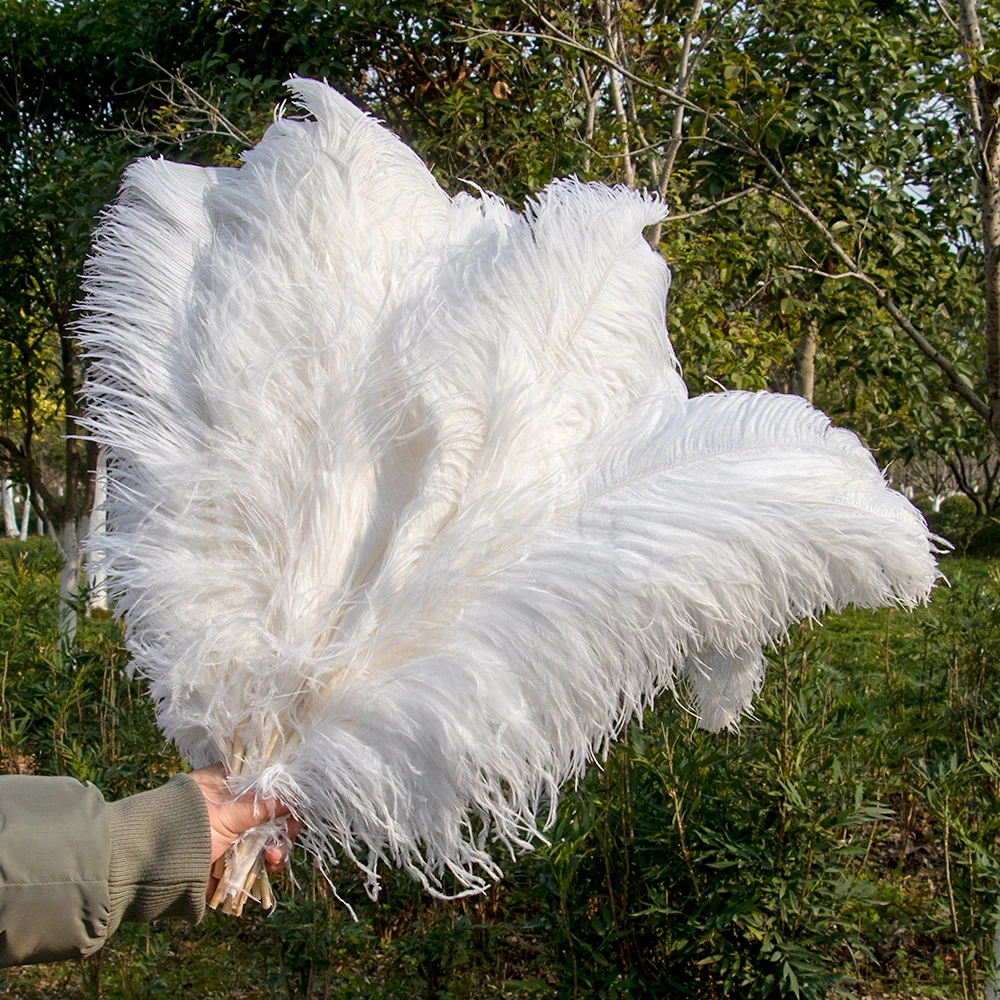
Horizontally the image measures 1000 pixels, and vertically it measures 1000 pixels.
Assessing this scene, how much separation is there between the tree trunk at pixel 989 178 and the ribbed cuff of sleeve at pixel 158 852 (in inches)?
120

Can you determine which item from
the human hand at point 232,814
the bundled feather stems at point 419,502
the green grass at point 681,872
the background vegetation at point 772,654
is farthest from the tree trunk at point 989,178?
the human hand at point 232,814

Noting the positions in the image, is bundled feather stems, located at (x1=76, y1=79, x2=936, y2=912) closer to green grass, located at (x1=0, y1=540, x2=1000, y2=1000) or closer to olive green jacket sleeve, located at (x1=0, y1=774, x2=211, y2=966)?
olive green jacket sleeve, located at (x1=0, y1=774, x2=211, y2=966)

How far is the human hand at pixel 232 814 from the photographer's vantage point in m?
1.27

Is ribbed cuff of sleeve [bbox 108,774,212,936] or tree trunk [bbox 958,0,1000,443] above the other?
tree trunk [bbox 958,0,1000,443]

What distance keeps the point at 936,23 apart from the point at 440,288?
4.19m

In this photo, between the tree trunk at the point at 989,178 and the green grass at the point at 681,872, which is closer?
the green grass at the point at 681,872

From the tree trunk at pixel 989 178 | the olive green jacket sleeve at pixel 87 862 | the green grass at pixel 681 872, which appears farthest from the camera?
the tree trunk at pixel 989 178

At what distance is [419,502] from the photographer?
53.4 inches

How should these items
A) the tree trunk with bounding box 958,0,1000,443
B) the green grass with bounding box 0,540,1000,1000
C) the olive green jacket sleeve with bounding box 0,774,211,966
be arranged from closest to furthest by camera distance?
the olive green jacket sleeve with bounding box 0,774,211,966 → the green grass with bounding box 0,540,1000,1000 → the tree trunk with bounding box 958,0,1000,443

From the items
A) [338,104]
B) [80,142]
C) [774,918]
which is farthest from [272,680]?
[80,142]

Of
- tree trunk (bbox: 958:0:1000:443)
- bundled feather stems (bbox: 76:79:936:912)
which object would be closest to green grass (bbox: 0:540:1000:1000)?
bundled feather stems (bbox: 76:79:936:912)

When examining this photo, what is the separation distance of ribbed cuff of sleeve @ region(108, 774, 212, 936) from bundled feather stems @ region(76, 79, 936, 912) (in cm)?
6

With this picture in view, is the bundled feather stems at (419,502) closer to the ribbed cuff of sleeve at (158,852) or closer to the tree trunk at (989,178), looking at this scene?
the ribbed cuff of sleeve at (158,852)

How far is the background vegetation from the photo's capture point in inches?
106
